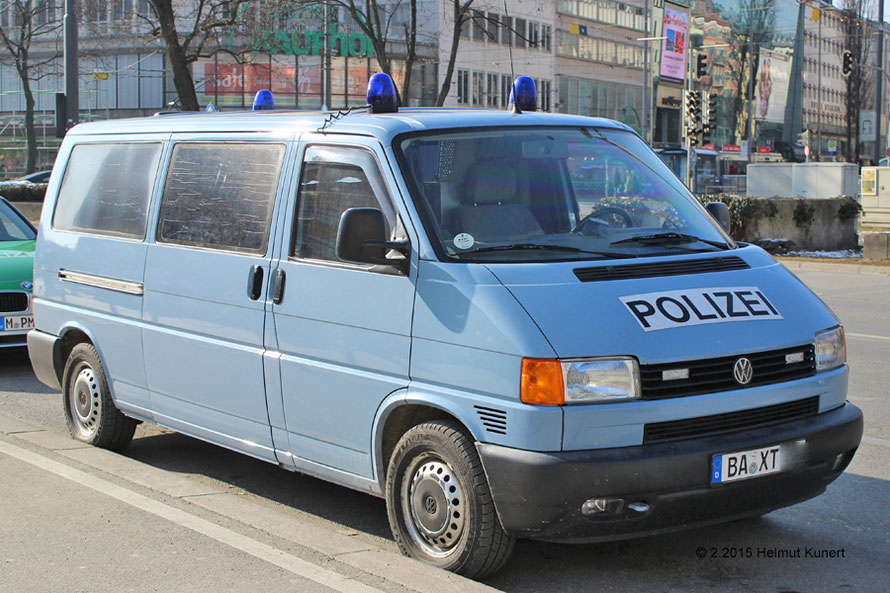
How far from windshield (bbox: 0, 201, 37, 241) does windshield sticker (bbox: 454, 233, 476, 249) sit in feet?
24.3

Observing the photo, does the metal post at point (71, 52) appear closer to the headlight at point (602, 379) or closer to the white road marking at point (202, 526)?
the white road marking at point (202, 526)

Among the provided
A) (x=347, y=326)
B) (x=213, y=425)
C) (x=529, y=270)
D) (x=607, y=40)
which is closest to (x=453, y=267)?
(x=529, y=270)

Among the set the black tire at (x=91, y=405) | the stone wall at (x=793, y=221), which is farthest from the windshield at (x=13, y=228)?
the stone wall at (x=793, y=221)

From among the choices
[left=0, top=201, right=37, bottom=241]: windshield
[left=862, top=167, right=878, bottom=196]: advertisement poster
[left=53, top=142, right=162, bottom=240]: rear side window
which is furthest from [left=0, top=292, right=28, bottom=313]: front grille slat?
[left=862, top=167, right=878, bottom=196]: advertisement poster

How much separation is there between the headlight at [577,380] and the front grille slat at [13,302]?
22.5ft

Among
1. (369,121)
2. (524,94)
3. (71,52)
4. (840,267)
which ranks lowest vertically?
(840,267)

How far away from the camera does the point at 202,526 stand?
4922 mm

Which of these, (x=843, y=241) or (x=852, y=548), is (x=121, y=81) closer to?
(x=843, y=241)

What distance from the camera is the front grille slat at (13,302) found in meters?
9.62

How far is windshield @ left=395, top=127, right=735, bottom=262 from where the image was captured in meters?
A: 4.62

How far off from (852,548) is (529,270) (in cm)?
196

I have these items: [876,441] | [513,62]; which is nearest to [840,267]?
[876,441]

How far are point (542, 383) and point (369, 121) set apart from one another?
5.34 feet

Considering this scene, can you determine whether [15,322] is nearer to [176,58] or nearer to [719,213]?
[719,213]
